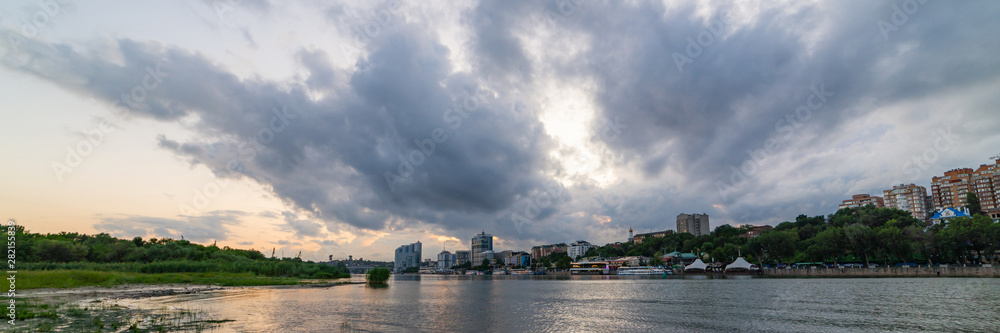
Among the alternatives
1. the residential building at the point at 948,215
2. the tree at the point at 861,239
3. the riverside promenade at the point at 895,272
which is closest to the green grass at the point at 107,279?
the riverside promenade at the point at 895,272

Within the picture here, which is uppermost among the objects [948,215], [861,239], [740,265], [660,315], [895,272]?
[948,215]

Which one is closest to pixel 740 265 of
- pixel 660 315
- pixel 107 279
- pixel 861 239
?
pixel 861 239

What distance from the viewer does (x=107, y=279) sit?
74250 mm

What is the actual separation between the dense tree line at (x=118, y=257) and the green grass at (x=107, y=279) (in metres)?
4.82

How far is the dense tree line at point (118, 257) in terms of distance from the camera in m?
87.8

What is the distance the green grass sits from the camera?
61.0 m

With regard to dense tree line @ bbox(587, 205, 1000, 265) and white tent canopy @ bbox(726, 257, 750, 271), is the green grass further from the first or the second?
dense tree line @ bbox(587, 205, 1000, 265)

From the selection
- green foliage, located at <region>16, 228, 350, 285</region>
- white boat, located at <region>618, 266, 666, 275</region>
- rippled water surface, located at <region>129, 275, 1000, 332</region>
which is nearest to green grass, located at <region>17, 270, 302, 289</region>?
green foliage, located at <region>16, 228, 350, 285</region>

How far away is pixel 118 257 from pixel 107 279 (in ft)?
129

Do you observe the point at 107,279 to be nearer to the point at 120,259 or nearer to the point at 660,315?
the point at 120,259

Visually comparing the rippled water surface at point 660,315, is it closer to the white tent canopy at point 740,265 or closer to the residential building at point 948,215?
the white tent canopy at point 740,265

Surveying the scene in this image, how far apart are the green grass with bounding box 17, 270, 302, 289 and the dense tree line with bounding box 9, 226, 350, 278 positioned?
482cm

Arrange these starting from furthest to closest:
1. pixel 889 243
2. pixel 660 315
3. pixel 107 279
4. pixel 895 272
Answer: pixel 889 243 < pixel 895 272 < pixel 107 279 < pixel 660 315

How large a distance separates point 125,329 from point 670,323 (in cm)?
4001
